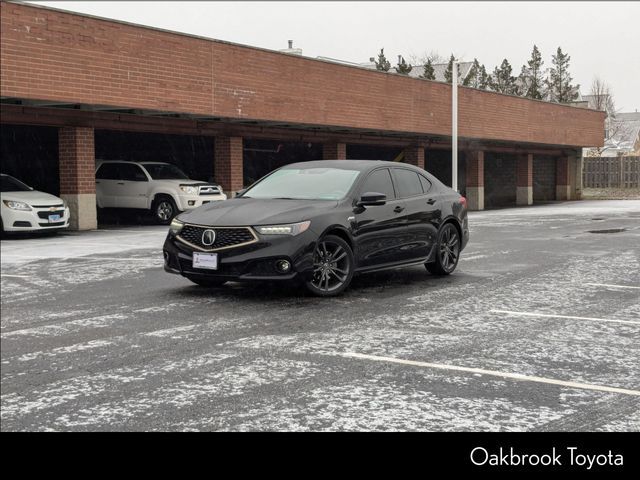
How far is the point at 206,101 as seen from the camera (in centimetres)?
2352

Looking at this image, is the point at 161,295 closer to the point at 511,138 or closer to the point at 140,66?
the point at 140,66

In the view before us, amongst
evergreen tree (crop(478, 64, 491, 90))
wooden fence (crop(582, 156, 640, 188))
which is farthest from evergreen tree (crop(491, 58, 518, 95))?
wooden fence (crop(582, 156, 640, 188))

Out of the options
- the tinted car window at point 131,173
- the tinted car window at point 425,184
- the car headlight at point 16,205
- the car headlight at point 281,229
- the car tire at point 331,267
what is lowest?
the car tire at point 331,267

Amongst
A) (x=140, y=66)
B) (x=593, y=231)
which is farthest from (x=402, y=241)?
(x=140, y=66)

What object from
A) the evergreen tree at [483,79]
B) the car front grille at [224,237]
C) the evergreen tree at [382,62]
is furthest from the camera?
the evergreen tree at [483,79]

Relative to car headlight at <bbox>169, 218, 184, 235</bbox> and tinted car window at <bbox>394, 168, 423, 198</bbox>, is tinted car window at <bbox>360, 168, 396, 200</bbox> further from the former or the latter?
car headlight at <bbox>169, 218, 184, 235</bbox>

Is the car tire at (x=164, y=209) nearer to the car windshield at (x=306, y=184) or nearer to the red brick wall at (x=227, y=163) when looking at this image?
the red brick wall at (x=227, y=163)

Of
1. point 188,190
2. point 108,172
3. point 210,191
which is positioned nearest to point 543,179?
point 210,191

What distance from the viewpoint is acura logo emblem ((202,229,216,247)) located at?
953cm

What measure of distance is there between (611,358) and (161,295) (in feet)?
17.3

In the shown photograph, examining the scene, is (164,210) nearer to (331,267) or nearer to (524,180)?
(331,267)

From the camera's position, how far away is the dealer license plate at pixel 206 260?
31.0 ft

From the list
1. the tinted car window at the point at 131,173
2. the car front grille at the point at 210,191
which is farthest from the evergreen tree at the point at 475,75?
the tinted car window at the point at 131,173

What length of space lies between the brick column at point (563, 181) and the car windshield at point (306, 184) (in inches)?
1479
